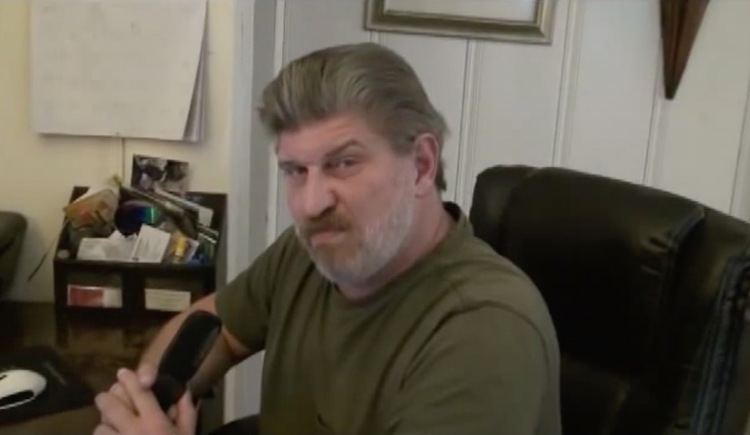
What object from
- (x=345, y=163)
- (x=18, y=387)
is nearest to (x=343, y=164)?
(x=345, y=163)

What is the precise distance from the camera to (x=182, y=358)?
1153mm

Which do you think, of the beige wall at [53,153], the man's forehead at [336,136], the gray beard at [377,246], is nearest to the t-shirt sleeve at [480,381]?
the gray beard at [377,246]

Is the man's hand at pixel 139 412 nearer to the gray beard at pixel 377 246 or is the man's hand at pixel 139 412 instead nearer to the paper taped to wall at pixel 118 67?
the gray beard at pixel 377 246

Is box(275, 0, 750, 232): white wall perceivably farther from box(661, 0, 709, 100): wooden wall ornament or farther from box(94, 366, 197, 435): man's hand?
box(94, 366, 197, 435): man's hand

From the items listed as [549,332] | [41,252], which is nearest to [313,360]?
[549,332]

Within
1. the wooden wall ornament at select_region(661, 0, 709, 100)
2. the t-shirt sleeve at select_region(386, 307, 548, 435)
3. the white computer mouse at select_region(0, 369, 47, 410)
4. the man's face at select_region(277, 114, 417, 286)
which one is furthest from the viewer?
the wooden wall ornament at select_region(661, 0, 709, 100)

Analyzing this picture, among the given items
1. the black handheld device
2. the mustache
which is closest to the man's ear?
the mustache

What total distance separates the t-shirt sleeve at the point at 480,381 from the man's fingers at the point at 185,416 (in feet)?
0.84

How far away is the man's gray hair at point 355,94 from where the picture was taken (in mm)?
1084

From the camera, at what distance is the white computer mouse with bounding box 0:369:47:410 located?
1253 mm

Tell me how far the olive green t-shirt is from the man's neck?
0.04 ft

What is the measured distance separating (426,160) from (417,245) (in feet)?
0.38

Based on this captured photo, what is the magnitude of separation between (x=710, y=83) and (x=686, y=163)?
0.19 m

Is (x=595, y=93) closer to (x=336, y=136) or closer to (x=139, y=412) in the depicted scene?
(x=336, y=136)
